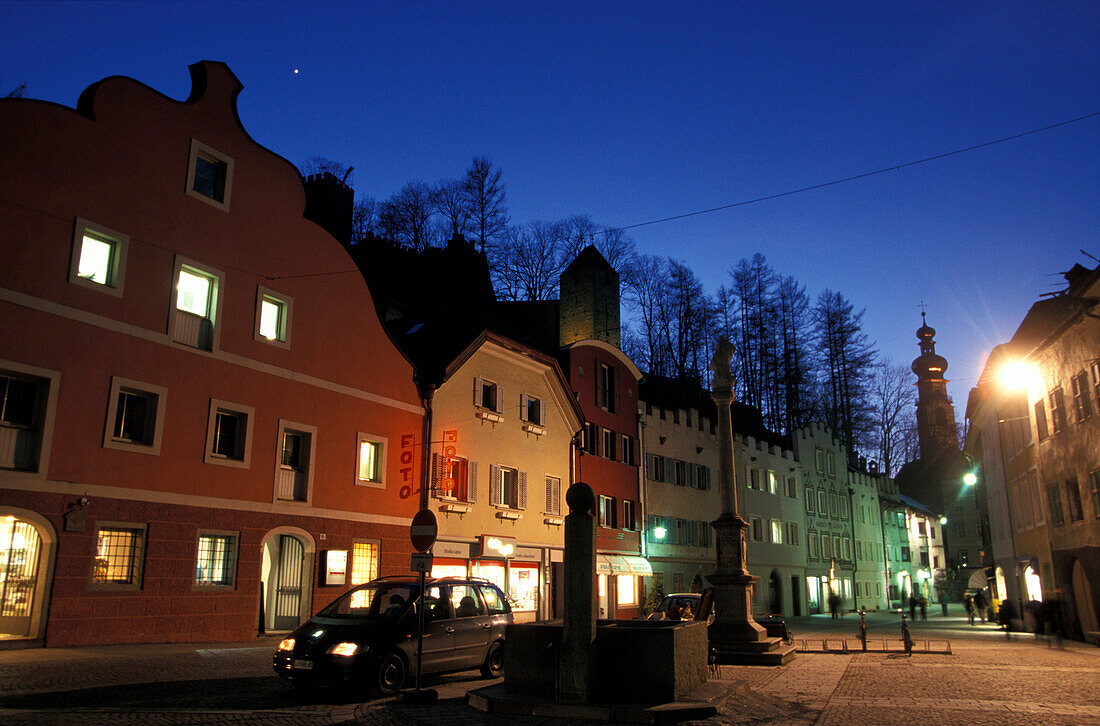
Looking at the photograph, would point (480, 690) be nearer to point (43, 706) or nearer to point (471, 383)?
point (43, 706)

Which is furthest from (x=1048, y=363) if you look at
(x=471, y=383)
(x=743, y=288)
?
(x=743, y=288)

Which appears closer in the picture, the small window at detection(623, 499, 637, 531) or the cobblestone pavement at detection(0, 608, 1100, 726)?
the cobblestone pavement at detection(0, 608, 1100, 726)

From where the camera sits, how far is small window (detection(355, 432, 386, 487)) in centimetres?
2359

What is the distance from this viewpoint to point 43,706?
33.9ft

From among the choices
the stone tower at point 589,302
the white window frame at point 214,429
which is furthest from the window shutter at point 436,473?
the stone tower at point 589,302

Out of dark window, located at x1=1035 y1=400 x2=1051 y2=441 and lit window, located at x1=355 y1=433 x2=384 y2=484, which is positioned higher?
dark window, located at x1=1035 y1=400 x2=1051 y2=441

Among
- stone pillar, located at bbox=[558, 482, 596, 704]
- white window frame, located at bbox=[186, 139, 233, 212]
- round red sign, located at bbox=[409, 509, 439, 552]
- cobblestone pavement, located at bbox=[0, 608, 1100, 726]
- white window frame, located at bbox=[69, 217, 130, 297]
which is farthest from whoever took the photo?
white window frame, located at bbox=[186, 139, 233, 212]

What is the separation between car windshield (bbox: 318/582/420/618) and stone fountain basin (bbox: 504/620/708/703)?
265 cm

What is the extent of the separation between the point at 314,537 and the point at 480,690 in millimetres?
11292

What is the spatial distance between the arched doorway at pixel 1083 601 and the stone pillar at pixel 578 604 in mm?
20576

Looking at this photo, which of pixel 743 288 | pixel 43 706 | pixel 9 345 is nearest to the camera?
pixel 43 706

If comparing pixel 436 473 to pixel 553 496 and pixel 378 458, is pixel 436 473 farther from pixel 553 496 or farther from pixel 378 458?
pixel 553 496

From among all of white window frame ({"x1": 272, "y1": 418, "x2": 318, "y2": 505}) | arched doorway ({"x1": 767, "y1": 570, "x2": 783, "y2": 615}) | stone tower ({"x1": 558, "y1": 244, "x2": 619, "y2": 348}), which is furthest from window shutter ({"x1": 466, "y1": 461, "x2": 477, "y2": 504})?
arched doorway ({"x1": 767, "y1": 570, "x2": 783, "y2": 615})

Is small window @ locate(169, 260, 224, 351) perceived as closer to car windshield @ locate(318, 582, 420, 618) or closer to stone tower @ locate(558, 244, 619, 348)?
car windshield @ locate(318, 582, 420, 618)
